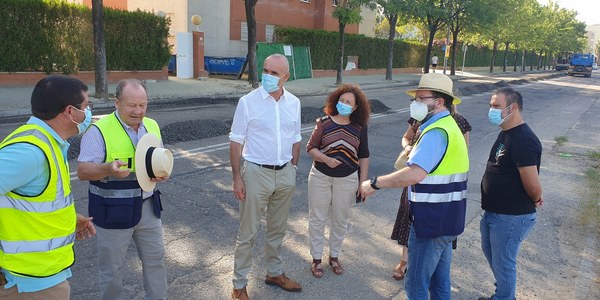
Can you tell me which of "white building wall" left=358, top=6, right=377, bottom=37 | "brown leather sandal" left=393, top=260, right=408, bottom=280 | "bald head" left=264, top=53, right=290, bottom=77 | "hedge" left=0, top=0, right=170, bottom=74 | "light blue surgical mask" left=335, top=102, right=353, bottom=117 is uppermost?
"white building wall" left=358, top=6, right=377, bottom=37

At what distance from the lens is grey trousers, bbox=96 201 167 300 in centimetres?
294

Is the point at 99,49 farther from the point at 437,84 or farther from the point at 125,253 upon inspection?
the point at 437,84

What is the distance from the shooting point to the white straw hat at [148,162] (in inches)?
111

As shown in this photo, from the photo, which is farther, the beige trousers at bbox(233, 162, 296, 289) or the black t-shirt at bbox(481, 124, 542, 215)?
the beige trousers at bbox(233, 162, 296, 289)

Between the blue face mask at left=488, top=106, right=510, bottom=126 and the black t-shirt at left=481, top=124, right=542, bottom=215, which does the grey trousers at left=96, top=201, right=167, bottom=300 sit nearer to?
the black t-shirt at left=481, top=124, right=542, bottom=215

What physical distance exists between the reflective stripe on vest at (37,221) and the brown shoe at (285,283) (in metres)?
1.97

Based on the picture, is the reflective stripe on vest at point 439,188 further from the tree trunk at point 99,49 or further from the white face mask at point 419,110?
the tree trunk at point 99,49

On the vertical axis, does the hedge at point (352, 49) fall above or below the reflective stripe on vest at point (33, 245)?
above

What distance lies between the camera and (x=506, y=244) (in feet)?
11.4

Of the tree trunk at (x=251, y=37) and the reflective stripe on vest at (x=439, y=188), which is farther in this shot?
the tree trunk at (x=251, y=37)

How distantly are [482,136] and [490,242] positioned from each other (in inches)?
360

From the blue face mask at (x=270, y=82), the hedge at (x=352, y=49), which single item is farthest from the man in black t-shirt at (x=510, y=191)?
the hedge at (x=352, y=49)

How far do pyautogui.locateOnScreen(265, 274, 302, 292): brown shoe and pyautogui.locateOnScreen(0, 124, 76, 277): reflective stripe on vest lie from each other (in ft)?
6.48

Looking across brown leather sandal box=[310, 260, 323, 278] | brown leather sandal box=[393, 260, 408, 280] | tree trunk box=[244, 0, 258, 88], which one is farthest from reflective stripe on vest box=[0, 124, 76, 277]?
tree trunk box=[244, 0, 258, 88]
